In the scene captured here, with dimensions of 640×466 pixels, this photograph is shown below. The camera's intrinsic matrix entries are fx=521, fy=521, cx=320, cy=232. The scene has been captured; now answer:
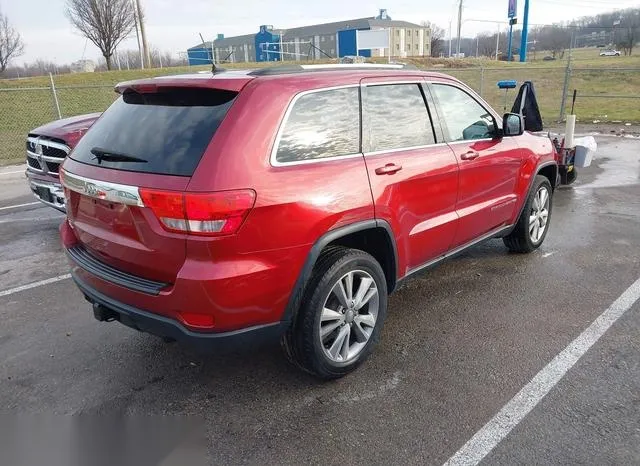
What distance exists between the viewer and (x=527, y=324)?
3.88m

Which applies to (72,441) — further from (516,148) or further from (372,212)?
(516,148)

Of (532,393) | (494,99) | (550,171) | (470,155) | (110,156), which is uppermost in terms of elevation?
(110,156)

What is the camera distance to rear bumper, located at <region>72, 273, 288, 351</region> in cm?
267

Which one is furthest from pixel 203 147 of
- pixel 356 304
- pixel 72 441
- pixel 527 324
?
pixel 527 324

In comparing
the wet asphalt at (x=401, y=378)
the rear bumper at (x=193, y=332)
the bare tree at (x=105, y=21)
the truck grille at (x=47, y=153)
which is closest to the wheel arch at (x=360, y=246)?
the rear bumper at (x=193, y=332)

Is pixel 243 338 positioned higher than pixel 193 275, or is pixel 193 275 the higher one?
pixel 193 275

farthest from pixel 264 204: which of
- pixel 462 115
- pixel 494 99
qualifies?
pixel 494 99

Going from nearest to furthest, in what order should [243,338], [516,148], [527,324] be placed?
[243,338]
[527,324]
[516,148]

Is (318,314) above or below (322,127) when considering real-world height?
below

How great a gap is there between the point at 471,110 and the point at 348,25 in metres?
95.6

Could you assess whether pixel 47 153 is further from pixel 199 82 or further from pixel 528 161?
pixel 528 161

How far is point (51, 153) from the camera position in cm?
597

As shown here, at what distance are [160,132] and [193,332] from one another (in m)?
1.11

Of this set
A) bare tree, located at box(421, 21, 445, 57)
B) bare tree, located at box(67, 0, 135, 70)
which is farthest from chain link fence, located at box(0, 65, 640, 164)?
bare tree, located at box(421, 21, 445, 57)
